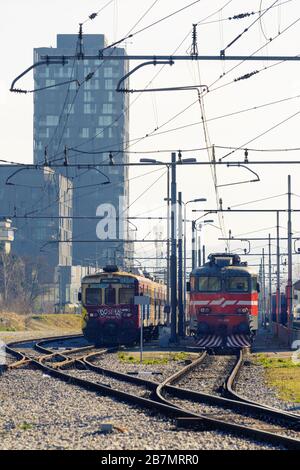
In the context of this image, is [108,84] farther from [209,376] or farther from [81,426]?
[81,426]

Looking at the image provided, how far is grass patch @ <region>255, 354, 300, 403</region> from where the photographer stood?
19.5 meters

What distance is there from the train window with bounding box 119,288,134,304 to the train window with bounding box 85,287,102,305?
83 centimetres

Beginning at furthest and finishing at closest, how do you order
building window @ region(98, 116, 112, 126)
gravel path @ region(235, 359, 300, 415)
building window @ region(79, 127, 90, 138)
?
building window @ region(98, 116, 112, 126) < building window @ region(79, 127, 90, 138) < gravel path @ region(235, 359, 300, 415)

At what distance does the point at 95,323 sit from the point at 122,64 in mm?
142573

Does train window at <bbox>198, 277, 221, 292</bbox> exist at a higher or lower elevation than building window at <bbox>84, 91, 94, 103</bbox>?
lower

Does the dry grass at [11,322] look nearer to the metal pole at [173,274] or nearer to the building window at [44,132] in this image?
the metal pole at [173,274]

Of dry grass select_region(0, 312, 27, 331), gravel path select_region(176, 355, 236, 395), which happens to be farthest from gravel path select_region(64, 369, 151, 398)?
dry grass select_region(0, 312, 27, 331)

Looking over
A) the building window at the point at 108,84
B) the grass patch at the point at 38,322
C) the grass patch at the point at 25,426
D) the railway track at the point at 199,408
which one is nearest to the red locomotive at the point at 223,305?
the railway track at the point at 199,408

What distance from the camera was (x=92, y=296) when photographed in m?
39.2

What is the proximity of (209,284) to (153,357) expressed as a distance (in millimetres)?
5158

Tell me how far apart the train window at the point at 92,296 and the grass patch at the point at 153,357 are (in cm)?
485

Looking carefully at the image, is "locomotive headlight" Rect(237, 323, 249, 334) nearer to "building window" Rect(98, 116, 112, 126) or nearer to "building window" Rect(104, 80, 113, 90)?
"building window" Rect(98, 116, 112, 126)

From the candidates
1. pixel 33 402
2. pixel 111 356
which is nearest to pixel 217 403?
A: pixel 33 402
